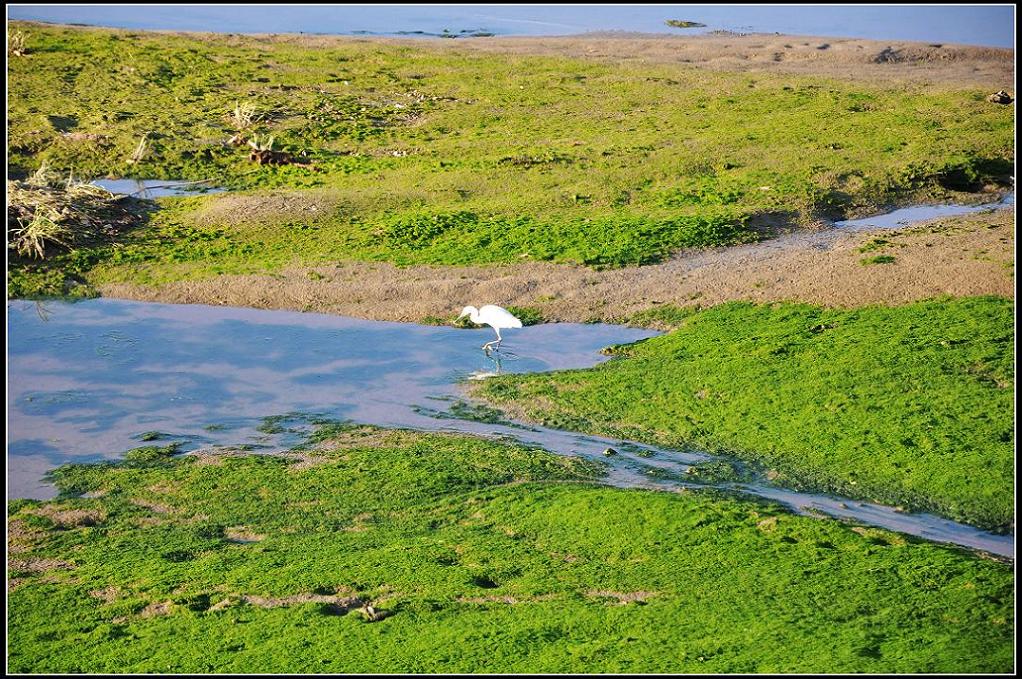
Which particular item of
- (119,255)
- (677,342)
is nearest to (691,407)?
(677,342)

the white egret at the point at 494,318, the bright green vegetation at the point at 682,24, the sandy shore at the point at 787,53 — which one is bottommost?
Answer: the white egret at the point at 494,318

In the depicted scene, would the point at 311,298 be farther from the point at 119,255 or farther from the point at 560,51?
the point at 560,51

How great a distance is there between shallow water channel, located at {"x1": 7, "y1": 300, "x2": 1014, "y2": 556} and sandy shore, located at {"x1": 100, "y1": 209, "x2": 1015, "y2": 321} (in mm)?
403

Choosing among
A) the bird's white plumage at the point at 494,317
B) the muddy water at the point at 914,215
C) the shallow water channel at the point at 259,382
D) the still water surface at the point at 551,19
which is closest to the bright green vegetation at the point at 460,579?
the shallow water channel at the point at 259,382

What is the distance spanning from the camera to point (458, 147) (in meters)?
21.9

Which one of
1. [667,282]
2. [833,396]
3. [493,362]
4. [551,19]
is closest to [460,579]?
[833,396]

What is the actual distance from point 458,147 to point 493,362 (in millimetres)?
9018

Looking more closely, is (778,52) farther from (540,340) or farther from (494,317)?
(494,317)

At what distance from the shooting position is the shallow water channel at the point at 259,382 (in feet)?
35.8

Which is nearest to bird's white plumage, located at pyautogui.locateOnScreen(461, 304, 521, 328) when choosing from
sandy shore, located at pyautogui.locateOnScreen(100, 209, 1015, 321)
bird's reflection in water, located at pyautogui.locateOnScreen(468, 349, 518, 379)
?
bird's reflection in water, located at pyautogui.locateOnScreen(468, 349, 518, 379)

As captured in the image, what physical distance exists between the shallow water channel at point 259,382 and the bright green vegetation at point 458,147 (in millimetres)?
1966

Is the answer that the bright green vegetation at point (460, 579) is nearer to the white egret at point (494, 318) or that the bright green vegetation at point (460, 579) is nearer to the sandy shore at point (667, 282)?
the white egret at point (494, 318)

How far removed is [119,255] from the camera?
17453 mm

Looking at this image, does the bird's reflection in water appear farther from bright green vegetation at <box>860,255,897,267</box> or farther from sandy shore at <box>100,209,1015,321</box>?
bright green vegetation at <box>860,255,897,267</box>
